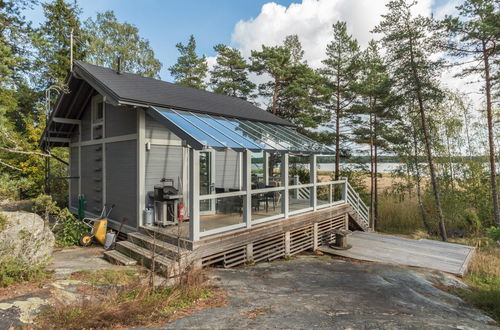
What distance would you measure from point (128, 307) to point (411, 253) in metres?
8.00

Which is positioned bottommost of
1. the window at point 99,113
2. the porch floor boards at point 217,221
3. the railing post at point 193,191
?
the porch floor boards at point 217,221

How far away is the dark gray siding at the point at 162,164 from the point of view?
272 inches

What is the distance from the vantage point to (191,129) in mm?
5836

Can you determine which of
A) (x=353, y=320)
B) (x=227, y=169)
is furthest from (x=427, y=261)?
(x=227, y=169)

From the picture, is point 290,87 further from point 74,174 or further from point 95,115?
point 74,174

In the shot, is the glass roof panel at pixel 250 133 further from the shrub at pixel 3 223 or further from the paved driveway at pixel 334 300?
the shrub at pixel 3 223

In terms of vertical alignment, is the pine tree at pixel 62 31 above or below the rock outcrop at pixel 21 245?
above

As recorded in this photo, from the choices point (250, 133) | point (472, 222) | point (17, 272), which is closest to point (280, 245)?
point (250, 133)

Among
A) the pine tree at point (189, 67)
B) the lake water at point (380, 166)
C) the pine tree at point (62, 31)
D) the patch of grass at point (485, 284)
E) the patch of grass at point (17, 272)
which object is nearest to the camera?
the patch of grass at point (17, 272)

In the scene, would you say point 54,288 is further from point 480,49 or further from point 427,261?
point 480,49

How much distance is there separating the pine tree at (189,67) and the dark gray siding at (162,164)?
16884 mm

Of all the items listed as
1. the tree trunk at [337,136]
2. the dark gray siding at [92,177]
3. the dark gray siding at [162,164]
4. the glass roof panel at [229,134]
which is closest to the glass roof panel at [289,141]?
the glass roof panel at [229,134]

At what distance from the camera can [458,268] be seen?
6.96 m

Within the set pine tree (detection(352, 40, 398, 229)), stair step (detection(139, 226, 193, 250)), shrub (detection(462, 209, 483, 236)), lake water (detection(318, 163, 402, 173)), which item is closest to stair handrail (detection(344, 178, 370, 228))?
pine tree (detection(352, 40, 398, 229))
